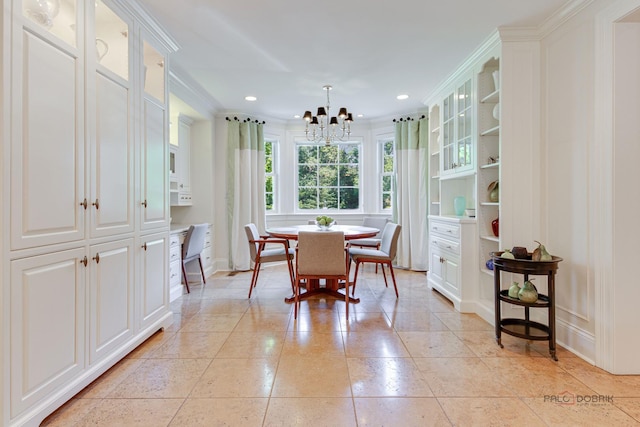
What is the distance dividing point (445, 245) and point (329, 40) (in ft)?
7.79

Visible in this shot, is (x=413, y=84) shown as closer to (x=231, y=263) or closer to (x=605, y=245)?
(x=605, y=245)

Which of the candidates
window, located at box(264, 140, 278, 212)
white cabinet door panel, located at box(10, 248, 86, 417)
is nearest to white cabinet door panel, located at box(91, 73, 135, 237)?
white cabinet door panel, located at box(10, 248, 86, 417)

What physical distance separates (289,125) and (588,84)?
442cm

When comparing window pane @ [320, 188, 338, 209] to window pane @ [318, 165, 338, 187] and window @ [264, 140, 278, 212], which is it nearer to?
window pane @ [318, 165, 338, 187]

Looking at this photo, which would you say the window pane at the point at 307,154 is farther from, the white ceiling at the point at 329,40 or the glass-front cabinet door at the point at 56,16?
the glass-front cabinet door at the point at 56,16

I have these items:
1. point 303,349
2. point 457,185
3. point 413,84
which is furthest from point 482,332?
point 413,84

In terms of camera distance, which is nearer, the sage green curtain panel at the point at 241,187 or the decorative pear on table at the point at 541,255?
the decorative pear on table at the point at 541,255

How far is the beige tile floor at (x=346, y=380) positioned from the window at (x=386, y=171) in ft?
10.1

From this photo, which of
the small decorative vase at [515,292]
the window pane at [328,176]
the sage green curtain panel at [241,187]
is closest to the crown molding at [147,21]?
the sage green curtain panel at [241,187]

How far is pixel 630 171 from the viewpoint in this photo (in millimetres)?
2045

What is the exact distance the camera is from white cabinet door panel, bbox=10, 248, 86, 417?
4.80ft

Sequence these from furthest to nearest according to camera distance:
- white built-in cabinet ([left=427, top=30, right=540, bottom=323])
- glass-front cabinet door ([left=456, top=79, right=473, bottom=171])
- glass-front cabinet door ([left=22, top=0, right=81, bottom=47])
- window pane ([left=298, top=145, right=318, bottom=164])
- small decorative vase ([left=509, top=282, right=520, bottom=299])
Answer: window pane ([left=298, top=145, right=318, bottom=164])
glass-front cabinet door ([left=456, top=79, right=473, bottom=171])
white built-in cabinet ([left=427, top=30, right=540, bottom=323])
small decorative vase ([left=509, top=282, right=520, bottom=299])
glass-front cabinet door ([left=22, top=0, right=81, bottom=47])

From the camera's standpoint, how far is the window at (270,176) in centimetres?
590

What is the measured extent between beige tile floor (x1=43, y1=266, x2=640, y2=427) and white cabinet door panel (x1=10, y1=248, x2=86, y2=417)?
0.24 meters
